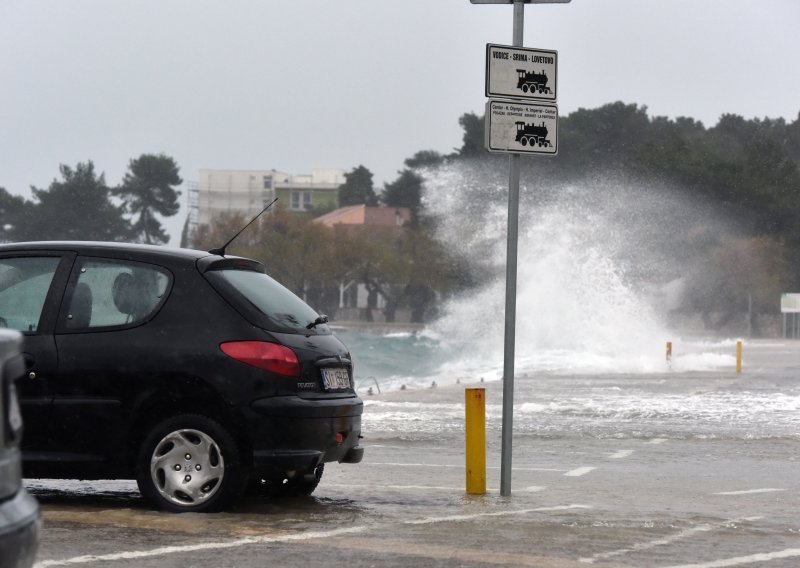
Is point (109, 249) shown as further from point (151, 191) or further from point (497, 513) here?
point (151, 191)

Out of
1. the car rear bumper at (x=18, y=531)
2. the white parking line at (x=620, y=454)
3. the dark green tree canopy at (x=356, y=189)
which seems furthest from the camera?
the dark green tree canopy at (x=356, y=189)

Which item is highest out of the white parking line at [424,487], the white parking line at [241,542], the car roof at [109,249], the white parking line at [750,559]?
the car roof at [109,249]

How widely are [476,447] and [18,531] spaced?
20.6ft

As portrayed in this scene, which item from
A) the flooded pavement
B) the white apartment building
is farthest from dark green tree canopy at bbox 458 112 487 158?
the flooded pavement

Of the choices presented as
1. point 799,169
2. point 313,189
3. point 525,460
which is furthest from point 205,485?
point 313,189

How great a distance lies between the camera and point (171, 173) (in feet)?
482

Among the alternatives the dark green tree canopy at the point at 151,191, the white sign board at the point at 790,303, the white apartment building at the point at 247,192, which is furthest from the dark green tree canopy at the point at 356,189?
the white sign board at the point at 790,303

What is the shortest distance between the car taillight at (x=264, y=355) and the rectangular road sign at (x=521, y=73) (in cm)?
246

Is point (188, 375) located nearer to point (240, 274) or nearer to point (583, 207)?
point (240, 274)

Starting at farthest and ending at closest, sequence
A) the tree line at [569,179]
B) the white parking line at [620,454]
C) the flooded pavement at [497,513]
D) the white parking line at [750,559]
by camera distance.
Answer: the tree line at [569,179]
the white parking line at [620,454]
the flooded pavement at [497,513]
the white parking line at [750,559]

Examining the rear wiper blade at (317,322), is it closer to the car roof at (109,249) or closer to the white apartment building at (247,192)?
the car roof at (109,249)

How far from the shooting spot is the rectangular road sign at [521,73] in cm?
980

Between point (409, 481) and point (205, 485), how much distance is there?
304 centimetres

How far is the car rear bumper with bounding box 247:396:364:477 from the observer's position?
27.7 ft
